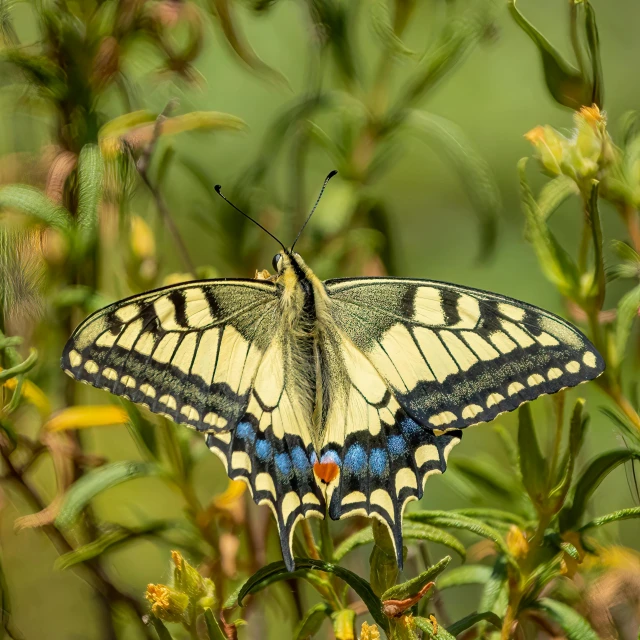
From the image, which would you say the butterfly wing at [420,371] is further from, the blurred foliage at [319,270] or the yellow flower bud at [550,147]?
the yellow flower bud at [550,147]

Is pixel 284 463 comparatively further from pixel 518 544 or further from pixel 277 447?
pixel 518 544

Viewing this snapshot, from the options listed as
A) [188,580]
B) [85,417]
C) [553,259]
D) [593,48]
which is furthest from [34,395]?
[593,48]

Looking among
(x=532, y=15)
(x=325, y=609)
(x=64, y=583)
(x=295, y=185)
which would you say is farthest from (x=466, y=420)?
(x=532, y=15)

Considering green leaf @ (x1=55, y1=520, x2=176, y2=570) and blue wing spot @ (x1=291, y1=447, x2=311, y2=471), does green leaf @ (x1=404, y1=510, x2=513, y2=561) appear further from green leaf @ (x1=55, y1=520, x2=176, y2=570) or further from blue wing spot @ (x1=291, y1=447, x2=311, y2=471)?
green leaf @ (x1=55, y1=520, x2=176, y2=570)

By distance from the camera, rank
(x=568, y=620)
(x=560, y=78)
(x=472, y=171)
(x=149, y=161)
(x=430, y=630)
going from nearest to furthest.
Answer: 1. (x=430, y=630)
2. (x=568, y=620)
3. (x=560, y=78)
4. (x=149, y=161)
5. (x=472, y=171)

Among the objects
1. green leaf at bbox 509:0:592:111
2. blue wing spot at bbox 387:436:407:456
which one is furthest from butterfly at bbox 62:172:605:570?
green leaf at bbox 509:0:592:111
